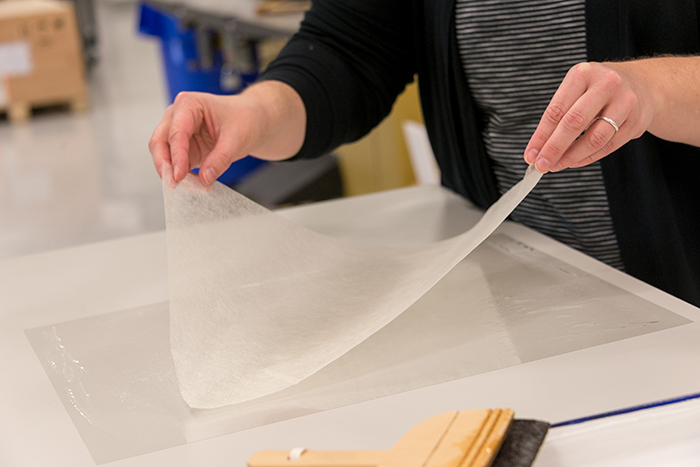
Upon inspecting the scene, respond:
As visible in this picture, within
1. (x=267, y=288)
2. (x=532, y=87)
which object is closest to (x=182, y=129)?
(x=267, y=288)

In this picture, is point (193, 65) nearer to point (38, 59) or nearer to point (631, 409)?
point (38, 59)

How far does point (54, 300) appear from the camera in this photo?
0.84 metres

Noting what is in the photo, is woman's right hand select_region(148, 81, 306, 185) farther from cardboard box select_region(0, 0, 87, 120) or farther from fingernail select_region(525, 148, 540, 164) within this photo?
cardboard box select_region(0, 0, 87, 120)

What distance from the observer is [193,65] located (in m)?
2.97

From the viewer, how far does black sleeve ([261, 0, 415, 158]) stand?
1.08 meters

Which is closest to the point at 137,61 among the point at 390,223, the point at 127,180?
the point at 127,180

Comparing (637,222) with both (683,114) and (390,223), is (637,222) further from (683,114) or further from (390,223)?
(390,223)

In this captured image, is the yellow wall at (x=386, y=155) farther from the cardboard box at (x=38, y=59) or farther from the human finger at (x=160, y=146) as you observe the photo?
the cardboard box at (x=38, y=59)

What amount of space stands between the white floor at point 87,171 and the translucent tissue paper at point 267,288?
2.08m

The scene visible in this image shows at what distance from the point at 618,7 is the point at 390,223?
439 mm

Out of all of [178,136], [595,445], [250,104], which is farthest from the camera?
[250,104]

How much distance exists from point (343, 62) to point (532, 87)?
0.32m

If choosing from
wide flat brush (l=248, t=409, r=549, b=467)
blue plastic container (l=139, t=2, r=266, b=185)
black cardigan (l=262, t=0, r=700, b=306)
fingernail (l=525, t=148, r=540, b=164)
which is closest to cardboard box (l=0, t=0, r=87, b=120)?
blue plastic container (l=139, t=2, r=266, b=185)

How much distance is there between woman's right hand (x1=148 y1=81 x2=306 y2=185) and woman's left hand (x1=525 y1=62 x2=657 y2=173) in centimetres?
39
